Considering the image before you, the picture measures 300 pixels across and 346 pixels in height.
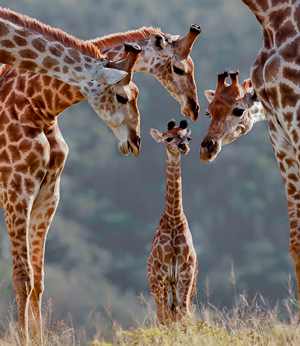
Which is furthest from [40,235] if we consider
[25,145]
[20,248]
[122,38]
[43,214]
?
[122,38]

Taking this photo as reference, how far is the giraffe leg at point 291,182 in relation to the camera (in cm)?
570

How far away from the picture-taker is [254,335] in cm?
544

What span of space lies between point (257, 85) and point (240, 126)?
2.95 meters

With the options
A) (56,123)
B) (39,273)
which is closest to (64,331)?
(39,273)

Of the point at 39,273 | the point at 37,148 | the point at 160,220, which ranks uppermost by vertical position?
the point at 37,148

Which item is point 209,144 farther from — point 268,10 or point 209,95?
point 268,10

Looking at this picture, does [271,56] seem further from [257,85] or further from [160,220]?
[160,220]

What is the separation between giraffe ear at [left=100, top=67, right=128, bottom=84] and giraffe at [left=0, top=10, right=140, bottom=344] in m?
0.03

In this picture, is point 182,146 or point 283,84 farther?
point 182,146

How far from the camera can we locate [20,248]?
266 inches

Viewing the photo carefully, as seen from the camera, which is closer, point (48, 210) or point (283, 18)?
point (283, 18)

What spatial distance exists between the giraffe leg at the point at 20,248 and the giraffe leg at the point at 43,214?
500mm

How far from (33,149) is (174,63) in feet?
9.69

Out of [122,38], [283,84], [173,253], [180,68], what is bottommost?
[173,253]
